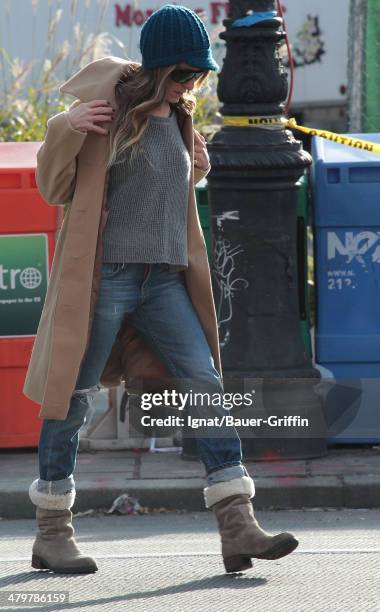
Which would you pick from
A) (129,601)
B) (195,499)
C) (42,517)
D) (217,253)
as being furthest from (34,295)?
(129,601)

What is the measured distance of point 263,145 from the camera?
21.0 ft

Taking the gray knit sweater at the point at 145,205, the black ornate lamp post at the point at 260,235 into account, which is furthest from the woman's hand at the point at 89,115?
the black ornate lamp post at the point at 260,235

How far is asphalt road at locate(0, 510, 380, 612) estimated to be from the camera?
13.7 ft

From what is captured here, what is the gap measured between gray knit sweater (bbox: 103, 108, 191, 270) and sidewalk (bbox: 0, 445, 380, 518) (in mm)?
1898

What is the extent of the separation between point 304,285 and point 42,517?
8.40 feet

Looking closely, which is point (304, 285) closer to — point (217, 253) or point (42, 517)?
point (217, 253)

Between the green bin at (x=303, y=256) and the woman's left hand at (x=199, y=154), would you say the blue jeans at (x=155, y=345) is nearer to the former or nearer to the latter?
the woman's left hand at (x=199, y=154)

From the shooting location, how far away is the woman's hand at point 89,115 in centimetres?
427

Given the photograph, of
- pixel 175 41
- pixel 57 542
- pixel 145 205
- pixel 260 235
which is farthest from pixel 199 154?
pixel 260 235

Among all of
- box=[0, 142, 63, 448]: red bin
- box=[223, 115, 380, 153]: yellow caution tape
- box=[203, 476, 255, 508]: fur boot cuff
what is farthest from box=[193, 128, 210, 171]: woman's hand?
box=[0, 142, 63, 448]: red bin

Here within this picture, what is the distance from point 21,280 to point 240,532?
262cm

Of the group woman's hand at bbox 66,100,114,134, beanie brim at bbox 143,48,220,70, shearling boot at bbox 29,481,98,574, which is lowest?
shearling boot at bbox 29,481,98,574

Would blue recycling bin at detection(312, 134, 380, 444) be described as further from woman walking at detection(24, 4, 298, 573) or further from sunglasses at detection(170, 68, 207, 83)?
sunglasses at detection(170, 68, 207, 83)

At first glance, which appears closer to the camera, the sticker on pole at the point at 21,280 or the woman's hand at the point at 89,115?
the woman's hand at the point at 89,115
